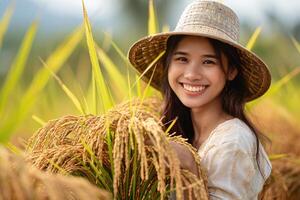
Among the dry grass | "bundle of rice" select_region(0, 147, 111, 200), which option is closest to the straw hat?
the dry grass

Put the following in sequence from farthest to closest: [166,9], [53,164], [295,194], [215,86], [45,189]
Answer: [166,9]
[295,194]
[215,86]
[53,164]
[45,189]

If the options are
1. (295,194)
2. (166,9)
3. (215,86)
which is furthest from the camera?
(166,9)

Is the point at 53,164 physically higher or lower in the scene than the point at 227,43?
lower

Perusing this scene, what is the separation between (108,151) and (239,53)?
84 cm

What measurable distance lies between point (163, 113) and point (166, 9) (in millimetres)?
13995

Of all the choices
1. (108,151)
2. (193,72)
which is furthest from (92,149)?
(193,72)

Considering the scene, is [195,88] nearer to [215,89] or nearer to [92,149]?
[215,89]

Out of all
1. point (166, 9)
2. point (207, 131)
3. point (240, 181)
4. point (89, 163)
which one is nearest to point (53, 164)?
point (89, 163)

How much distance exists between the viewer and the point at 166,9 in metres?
16.7

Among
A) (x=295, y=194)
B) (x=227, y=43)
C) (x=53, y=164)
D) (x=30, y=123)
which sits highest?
(x=227, y=43)

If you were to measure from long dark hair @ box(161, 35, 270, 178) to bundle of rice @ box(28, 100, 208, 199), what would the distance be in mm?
452

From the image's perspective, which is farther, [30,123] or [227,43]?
[30,123]

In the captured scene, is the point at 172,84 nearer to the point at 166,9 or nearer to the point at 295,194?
the point at 295,194

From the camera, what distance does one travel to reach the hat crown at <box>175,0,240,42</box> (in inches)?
103
